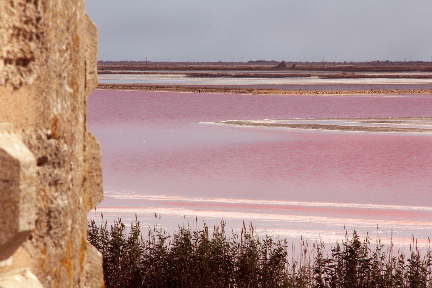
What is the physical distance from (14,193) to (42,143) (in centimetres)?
25

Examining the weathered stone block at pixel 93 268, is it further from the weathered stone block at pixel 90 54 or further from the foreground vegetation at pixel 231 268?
the foreground vegetation at pixel 231 268

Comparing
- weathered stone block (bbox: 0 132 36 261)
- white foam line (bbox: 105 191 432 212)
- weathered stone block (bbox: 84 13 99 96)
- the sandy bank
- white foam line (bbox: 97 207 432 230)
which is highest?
the sandy bank

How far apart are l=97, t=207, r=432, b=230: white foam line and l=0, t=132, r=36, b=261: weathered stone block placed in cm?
976

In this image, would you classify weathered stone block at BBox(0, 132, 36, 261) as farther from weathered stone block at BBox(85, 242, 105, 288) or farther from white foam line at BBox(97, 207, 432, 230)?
white foam line at BBox(97, 207, 432, 230)

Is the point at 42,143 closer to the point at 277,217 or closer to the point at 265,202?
the point at 277,217

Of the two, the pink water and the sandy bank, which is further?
the sandy bank

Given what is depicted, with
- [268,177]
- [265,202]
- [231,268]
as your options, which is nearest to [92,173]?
[231,268]

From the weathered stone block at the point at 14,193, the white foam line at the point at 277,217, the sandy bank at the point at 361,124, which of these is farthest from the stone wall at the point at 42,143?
the sandy bank at the point at 361,124

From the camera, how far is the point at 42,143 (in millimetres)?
1426

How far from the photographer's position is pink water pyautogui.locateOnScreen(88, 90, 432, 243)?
37.5ft

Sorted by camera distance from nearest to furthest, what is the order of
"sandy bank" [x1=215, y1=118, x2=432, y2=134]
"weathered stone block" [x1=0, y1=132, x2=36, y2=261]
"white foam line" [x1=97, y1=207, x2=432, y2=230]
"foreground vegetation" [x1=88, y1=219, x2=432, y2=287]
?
1. "weathered stone block" [x1=0, y1=132, x2=36, y2=261]
2. "foreground vegetation" [x1=88, y1=219, x2=432, y2=287]
3. "white foam line" [x1=97, y1=207, x2=432, y2=230]
4. "sandy bank" [x1=215, y1=118, x2=432, y2=134]

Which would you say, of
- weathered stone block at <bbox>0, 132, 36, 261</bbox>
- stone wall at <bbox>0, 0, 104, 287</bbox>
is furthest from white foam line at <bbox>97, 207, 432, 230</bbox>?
weathered stone block at <bbox>0, 132, 36, 261</bbox>

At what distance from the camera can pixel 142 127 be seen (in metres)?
27.5

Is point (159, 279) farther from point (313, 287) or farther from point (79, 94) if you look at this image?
point (79, 94)
